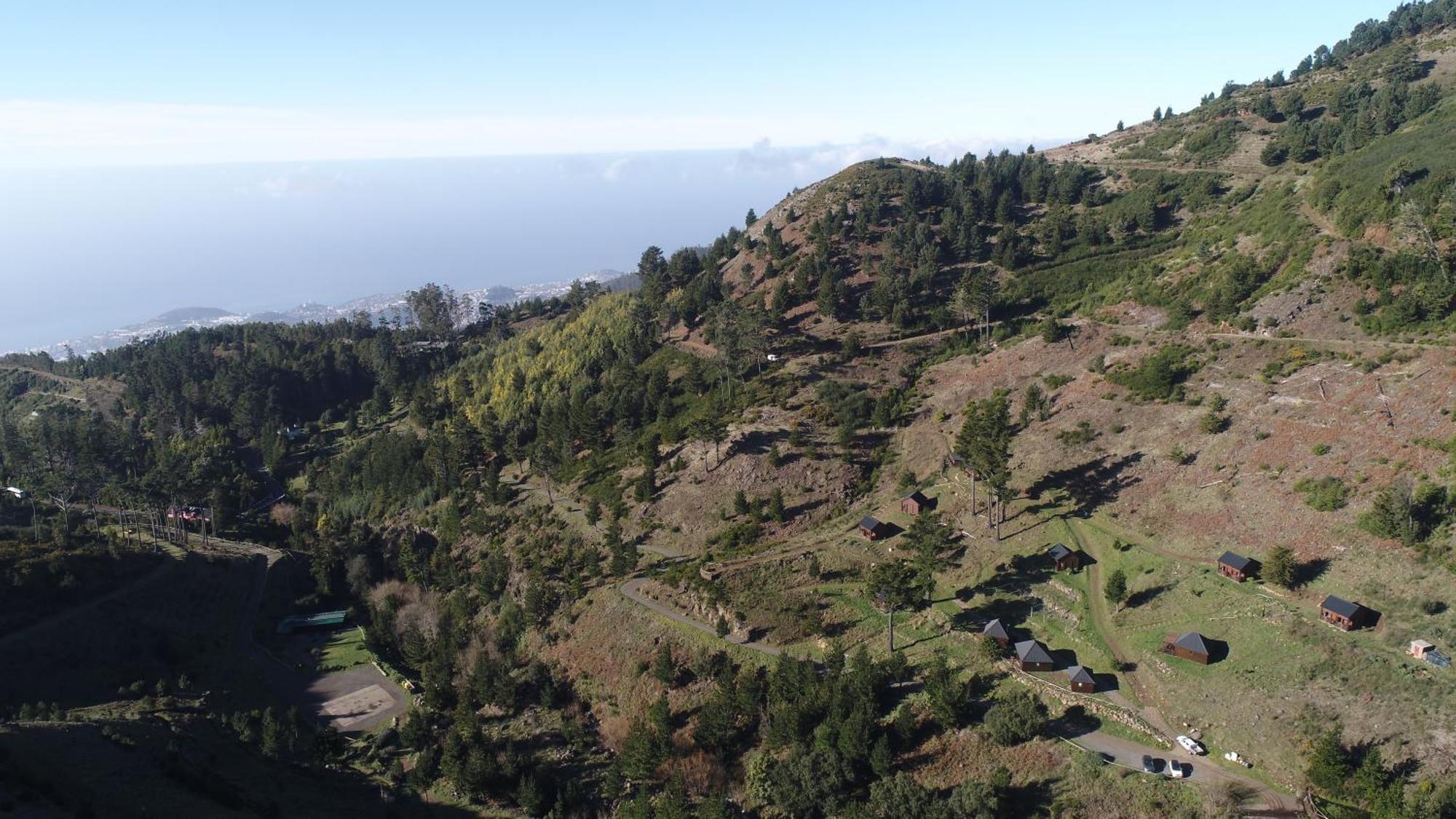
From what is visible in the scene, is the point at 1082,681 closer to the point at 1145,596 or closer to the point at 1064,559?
the point at 1145,596

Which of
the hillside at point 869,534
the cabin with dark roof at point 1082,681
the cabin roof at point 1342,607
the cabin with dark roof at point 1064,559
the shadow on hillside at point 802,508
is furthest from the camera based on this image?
the shadow on hillside at point 802,508

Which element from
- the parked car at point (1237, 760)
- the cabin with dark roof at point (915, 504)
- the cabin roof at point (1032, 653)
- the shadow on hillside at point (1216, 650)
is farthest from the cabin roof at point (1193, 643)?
the cabin with dark roof at point (915, 504)

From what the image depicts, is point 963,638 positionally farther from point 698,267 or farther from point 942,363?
point 698,267

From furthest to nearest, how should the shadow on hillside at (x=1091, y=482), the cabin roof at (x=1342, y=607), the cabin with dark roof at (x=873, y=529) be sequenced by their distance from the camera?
the cabin with dark roof at (x=873, y=529) < the shadow on hillside at (x=1091, y=482) < the cabin roof at (x=1342, y=607)

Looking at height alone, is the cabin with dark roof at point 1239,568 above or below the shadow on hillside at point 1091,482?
below

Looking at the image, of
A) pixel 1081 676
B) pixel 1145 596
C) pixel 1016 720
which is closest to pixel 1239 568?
pixel 1145 596

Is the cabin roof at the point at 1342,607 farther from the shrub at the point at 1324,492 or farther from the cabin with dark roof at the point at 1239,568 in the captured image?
the shrub at the point at 1324,492
